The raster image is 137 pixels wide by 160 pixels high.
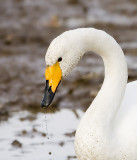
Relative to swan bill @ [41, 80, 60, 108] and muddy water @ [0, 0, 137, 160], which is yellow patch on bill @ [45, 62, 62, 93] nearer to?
swan bill @ [41, 80, 60, 108]

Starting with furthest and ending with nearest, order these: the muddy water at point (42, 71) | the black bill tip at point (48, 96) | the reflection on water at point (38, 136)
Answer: the muddy water at point (42, 71) → the reflection on water at point (38, 136) → the black bill tip at point (48, 96)

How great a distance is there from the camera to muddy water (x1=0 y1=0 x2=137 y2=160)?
6.54 meters

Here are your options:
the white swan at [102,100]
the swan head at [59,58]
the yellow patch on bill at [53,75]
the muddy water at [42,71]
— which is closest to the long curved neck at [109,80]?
the white swan at [102,100]

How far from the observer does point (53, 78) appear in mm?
5020

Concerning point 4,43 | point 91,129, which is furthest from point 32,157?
point 4,43

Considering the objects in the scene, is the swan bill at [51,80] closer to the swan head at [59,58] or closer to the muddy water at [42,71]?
the swan head at [59,58]

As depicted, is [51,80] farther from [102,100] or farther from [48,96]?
[102,100]

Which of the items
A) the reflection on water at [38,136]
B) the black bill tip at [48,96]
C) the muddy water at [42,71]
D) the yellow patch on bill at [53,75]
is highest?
the muddy water at [42,71]

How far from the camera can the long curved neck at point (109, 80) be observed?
5.13 m

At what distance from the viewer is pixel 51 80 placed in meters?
5.02

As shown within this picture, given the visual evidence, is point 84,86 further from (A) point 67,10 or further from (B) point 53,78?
(A) point 67,10

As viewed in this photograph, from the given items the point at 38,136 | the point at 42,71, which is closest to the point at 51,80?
the point at 38,136

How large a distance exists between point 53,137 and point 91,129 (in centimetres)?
150

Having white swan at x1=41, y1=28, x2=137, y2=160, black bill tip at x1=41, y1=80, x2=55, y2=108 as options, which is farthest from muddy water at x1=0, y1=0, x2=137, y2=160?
black bill tip at x1=41, y1=80, x2=55, y2=108
